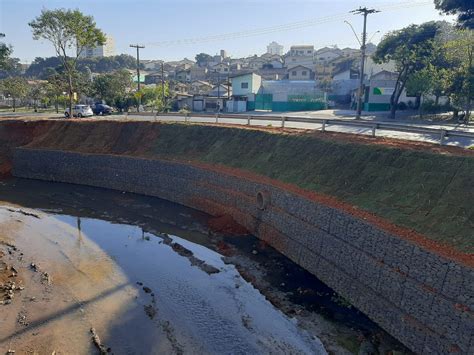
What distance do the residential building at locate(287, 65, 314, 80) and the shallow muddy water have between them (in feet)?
A: 284

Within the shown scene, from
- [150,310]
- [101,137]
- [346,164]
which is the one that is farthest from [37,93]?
[150,310]

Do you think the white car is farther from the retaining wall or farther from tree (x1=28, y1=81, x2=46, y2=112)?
tree (x1=28, y1=81, x2=46, y2=112)

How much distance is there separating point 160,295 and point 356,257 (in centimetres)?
856

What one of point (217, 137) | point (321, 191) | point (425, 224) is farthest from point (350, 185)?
point (217, 137)

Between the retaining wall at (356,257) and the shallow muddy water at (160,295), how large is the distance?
88 centimetres

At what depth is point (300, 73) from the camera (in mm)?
106688

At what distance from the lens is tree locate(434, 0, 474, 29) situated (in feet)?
104

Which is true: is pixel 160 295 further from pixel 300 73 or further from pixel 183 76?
pixel 183 76

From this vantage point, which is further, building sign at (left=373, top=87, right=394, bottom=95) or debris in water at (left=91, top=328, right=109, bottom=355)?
building sign at (left=373, top=87, right=394, bottom=95)

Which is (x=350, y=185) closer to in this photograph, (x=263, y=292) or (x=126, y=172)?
(x=263, y=292)

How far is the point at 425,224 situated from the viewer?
48.4 feet

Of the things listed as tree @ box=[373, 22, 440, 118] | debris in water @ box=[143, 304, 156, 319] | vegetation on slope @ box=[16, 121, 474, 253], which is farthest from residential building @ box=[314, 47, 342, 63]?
debris in water @ box=[143, 304, 156, 319]

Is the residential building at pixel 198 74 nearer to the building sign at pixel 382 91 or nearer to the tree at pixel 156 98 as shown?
the tree at pixel 156 98

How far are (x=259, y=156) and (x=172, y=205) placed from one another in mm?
8193
